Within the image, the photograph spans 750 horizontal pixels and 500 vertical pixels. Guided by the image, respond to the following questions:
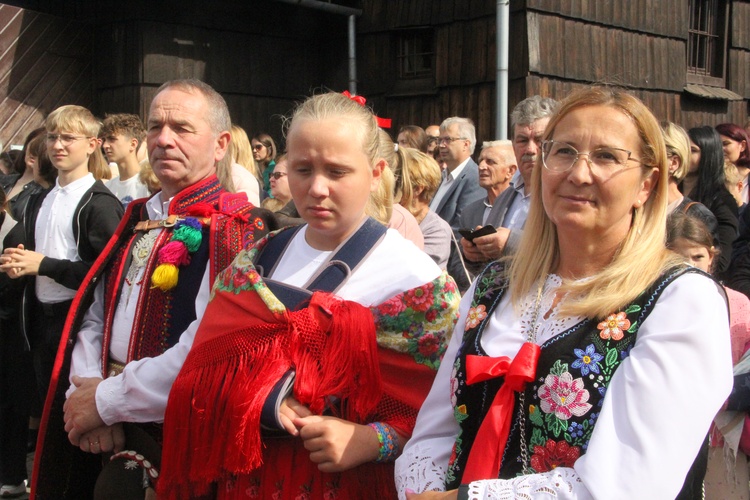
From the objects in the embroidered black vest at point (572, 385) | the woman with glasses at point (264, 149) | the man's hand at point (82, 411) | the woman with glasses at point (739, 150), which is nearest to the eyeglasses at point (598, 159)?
the embroidered black vest at point (572, 385)

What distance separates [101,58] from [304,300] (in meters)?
10.7

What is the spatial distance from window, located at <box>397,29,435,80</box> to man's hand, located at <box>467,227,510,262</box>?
9.83 m

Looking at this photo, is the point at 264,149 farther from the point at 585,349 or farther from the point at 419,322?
the point at 585,349

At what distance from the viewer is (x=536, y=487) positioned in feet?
5.20

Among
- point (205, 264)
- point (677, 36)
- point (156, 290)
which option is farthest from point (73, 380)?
point (677, 36)

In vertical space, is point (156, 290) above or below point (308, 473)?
above

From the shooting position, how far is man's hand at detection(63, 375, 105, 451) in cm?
246

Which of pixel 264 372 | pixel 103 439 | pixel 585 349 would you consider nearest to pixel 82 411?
pixel 103 439

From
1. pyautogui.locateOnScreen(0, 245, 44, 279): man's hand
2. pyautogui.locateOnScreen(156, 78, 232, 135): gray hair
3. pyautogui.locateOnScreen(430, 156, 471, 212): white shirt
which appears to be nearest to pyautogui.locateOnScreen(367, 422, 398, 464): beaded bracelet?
pyautogui.locateOnScreen(156, 78, 232, 135): gray hair

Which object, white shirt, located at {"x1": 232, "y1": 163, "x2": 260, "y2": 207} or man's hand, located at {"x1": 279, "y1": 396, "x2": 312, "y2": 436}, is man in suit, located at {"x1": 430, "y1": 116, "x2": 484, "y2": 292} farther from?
man's hand, located at {"x1": 279, "y1": 396, "x2": 312, "y2": 436}

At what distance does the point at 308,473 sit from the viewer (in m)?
2.13

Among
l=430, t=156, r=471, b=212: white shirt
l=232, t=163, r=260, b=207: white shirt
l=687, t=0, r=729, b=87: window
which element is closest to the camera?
l=232, t=163, r=260, b=207: white shirt

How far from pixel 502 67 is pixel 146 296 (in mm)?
8674

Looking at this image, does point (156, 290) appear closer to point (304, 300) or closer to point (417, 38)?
point (304, 300)
